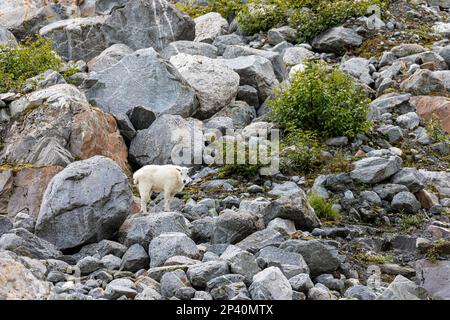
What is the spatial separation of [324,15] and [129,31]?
6.49 meters

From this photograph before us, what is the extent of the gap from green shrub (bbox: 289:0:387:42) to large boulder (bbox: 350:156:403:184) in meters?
9.59

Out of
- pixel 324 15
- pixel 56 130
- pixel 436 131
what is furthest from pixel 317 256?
pixel 324 15

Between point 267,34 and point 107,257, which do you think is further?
point 267,34

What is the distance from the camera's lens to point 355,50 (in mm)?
23875

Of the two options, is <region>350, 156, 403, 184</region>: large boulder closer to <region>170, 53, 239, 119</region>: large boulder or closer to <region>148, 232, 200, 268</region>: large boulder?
<region>170, 53, 239, 119</region>: large boulder

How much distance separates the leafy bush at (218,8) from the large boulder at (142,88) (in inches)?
356

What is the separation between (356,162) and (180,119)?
4336mm

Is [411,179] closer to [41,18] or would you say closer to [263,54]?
[263,54]

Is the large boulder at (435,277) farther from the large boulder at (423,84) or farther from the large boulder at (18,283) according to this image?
the large boulder at (423,84)

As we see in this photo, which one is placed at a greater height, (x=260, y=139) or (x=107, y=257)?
(x=107, y=257)

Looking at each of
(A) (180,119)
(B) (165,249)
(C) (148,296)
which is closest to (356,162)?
(A) (180,119)

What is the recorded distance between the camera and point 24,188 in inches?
569

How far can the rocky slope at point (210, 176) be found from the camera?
34.5 feet
